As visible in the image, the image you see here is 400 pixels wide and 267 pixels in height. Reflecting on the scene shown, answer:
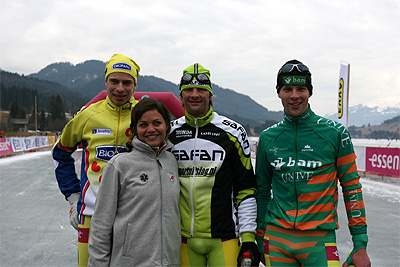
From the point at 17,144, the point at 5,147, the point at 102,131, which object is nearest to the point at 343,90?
the point at 102,131

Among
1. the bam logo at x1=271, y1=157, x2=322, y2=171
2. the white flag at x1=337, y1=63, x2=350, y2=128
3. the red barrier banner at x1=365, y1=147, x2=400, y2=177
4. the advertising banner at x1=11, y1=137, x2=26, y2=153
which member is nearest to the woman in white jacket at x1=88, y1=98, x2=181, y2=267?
the bam logo at x1=271, y1=157, x2=322, y2=171

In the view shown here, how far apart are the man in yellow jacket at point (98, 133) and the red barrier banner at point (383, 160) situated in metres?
11.3

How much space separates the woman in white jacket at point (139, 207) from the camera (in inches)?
81.1

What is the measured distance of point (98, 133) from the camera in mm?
2662

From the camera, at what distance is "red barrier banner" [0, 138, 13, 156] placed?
803 inches

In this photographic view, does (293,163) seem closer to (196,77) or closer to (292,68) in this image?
(292,68)

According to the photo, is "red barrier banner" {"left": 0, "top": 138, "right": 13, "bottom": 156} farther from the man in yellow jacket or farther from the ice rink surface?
the man in yellow jacket

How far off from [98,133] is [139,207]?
2.83 feet

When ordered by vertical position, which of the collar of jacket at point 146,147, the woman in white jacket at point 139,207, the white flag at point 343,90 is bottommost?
the woman in white jacket at point 139,207

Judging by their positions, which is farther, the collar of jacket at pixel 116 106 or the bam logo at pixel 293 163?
the collar of jacket at pixel 116 106

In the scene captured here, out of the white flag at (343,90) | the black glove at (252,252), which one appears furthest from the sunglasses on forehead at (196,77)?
the white flag at (343,90)

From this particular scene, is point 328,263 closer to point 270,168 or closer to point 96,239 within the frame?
point 270,168

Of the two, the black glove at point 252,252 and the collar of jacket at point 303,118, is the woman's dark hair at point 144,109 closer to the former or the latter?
the collar of jacket at point 303,118

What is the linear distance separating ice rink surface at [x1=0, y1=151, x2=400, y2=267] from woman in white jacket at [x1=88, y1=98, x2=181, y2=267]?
2.60m
